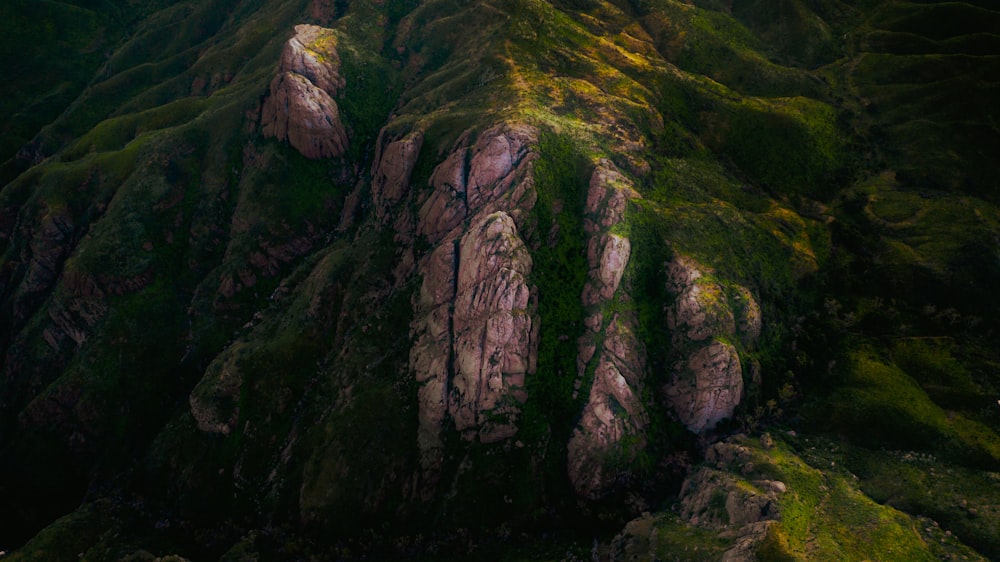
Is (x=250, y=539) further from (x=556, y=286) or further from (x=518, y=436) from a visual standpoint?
(x=556, y=286)

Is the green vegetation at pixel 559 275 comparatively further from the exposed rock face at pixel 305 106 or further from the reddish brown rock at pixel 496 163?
the exposed rock face at pixel 305 106

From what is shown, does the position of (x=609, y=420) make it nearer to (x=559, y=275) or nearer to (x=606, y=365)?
(x=606, y=365)

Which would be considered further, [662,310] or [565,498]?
[662,310]

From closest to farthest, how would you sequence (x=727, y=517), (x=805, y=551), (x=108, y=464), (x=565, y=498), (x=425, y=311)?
1. (x=805, y=551)
2. (x=727, y=517)
3. (x=565, y=498)
4. (x=425, y=311)
5. (x=108, y=464)

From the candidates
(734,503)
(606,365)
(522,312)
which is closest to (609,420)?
(606,365)

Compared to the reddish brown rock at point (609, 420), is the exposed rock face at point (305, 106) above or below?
above

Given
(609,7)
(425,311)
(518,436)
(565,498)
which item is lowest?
(565,498)

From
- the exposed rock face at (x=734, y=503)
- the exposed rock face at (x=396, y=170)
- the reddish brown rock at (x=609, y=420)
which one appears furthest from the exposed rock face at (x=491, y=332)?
the exposed rock face at (x=396, y=170)

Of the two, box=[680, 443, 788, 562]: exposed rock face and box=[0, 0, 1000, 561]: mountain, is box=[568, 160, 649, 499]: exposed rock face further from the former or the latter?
box=[680, 443, 788, 562]: exposed rock face

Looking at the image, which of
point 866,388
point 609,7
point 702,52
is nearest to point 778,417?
point 866,388
